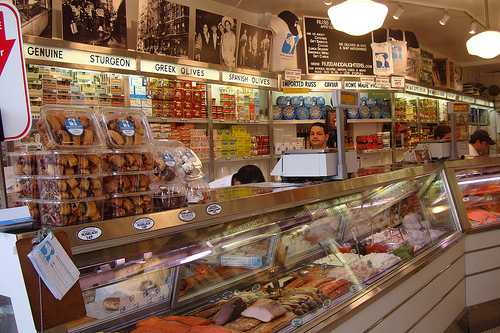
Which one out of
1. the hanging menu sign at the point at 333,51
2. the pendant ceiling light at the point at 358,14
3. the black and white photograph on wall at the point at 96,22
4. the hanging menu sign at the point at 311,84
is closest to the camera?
the pendant ceiling light at the point at 358,14

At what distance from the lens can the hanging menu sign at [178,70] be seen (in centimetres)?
407

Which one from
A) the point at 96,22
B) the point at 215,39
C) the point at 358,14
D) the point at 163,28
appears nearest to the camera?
the point at 358,14

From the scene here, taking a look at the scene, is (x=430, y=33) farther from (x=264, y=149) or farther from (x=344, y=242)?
(x=344, y=242)

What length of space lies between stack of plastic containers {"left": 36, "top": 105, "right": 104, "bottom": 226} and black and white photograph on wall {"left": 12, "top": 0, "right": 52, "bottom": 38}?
7.87 ft

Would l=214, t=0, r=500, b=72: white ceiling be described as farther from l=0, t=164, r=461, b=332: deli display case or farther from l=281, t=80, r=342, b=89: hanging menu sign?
l=0, t=164, r=461, b=332: deli display case

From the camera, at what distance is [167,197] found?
5.08ft

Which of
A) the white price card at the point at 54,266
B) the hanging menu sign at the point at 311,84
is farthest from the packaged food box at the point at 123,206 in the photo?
the hanging menu sign at the point at 311,84

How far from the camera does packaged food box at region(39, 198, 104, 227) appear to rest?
123 centimetres

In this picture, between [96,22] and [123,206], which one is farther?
[96,22]

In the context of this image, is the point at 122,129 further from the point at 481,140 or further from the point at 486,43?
the point at 481,140

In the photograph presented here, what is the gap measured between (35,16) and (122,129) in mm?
2534

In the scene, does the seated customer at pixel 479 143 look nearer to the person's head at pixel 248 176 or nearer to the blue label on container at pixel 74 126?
the person's head at pixel 248 176

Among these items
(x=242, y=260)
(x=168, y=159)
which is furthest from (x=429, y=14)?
(x=168, y=159)

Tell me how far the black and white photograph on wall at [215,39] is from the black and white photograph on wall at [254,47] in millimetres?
150
